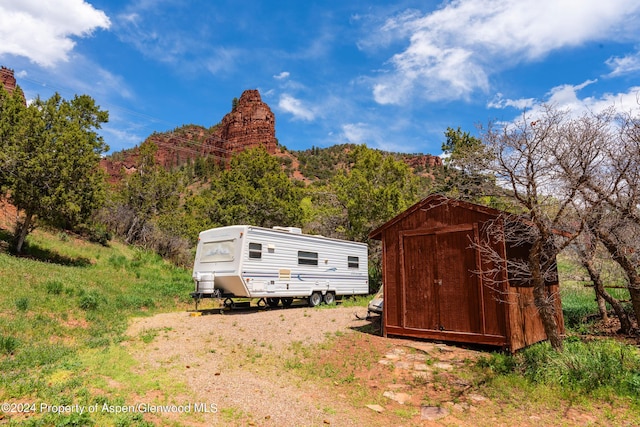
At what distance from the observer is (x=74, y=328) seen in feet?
28.2

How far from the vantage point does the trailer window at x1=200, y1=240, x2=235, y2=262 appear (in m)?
12.7

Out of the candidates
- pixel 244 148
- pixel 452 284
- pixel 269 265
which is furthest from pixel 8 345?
pixel 244 148

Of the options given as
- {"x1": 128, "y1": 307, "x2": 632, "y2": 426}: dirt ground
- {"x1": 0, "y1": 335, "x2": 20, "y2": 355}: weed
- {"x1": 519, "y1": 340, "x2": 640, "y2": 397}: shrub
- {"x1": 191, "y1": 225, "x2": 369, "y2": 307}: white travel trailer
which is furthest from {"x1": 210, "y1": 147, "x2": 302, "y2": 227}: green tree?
{"x1": 519, "y1": 340, "x2": 640, "y2": 397}: shrub

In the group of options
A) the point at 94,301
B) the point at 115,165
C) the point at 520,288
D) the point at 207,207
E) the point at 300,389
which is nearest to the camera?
the point at 300,389

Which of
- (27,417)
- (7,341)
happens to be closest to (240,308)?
(7,341)

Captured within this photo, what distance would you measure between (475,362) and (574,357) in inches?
65.5

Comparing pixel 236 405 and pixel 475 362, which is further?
pixel 475 362

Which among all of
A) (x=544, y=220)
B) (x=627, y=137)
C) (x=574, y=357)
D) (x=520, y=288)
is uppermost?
(x=627, y=137)

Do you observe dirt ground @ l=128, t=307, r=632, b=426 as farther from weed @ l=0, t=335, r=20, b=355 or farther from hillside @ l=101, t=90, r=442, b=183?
Answer: hillside @ l=101, t=90, r=442, b=183

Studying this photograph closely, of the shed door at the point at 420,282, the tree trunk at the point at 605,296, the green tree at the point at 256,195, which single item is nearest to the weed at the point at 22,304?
the shed door at the point at 420,282

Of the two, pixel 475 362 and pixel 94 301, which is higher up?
pixel 94 301

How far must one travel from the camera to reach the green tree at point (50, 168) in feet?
49.3

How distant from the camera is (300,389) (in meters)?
6.00

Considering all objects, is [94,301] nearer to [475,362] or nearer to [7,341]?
[7,341]
